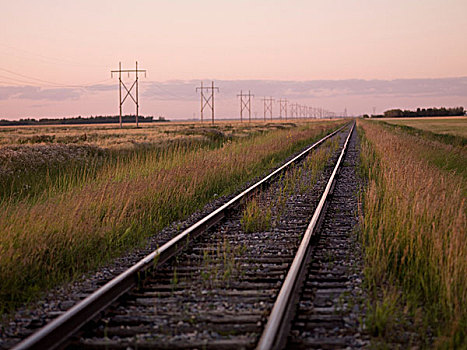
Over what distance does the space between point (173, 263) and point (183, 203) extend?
416 cm

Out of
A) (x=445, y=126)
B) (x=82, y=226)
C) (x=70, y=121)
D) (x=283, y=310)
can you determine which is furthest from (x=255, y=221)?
(x=70, y=121)

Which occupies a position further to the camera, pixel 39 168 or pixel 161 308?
pixel 39 168

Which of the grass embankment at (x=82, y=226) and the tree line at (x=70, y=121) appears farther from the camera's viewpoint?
the tree line at (x=70, y=121)

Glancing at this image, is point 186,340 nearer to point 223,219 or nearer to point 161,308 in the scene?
point 161,308

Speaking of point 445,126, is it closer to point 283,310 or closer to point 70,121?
point 283,310

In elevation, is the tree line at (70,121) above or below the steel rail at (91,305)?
above

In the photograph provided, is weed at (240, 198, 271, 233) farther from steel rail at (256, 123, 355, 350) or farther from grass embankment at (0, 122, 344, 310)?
steel rail at (256, 123, 355, 350)

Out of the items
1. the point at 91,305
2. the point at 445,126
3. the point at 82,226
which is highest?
the point at 445,126

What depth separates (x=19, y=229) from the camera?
6.21m

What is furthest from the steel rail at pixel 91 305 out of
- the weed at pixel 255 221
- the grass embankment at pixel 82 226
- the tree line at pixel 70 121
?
the tree line at pixel 70 121

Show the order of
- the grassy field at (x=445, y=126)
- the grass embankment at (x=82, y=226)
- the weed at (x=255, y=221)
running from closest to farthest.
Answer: the grass embankment at (x=82, y=226)
the weed at (x=255, y=221)
the grassy field at (x=445, y=126)

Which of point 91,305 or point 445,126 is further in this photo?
point 445,126

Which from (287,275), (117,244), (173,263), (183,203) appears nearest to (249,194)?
(183,203)

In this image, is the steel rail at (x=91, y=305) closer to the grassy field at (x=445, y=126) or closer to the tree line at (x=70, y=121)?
the grassy field at (x=445, y=126)
